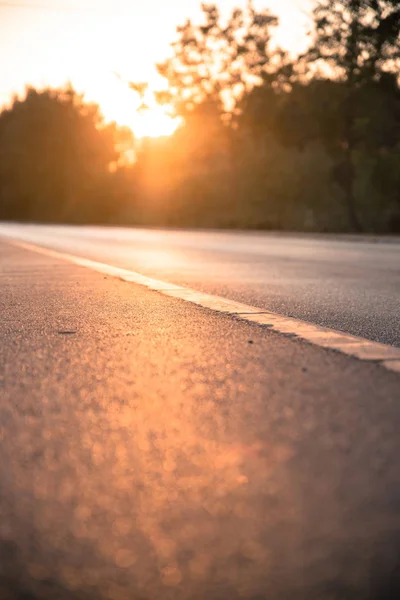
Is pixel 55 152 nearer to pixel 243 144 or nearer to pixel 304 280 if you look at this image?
pixel 243 144

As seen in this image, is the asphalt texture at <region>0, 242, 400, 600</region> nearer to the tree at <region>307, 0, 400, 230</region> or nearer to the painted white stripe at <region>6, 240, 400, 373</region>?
the painted white stripe at <region>6, 240, 400, 373</region>

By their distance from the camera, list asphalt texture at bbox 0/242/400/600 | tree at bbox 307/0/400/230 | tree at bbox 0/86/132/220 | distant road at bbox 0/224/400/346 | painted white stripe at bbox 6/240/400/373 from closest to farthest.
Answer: asphalt texture at bbox 0/242/400/600 → painted white stripe at bbox 6/240/400/373 → distant road at bbox 0/224/400/346 → tree at bbox 307/0/400/230 → tree at bbox 0/86/132/220

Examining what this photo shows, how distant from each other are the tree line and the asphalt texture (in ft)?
129

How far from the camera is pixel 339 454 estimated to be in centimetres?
382

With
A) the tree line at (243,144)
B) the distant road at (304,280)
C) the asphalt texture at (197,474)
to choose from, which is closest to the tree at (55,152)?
the tree line at (243,144)

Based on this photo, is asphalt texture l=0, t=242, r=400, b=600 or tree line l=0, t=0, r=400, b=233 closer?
asphalt texture l=0, t=242, r=400, b=600

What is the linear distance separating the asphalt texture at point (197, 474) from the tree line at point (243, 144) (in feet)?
129

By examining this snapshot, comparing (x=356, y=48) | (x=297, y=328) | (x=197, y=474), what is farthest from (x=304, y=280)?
(x=356, y=48)

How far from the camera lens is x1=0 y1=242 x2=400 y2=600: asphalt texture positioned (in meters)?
2.66

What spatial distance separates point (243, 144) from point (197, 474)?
6909cm

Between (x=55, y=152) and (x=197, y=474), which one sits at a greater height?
(x=55, y=152)

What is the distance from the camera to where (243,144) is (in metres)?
71.6

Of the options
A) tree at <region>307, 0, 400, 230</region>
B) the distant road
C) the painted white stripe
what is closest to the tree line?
tree at <region>307, 0, 400, 230</region>

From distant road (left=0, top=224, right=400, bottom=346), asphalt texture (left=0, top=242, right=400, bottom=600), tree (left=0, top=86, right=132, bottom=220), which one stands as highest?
tree (left=0, top=86, right=132, bottom=220)
